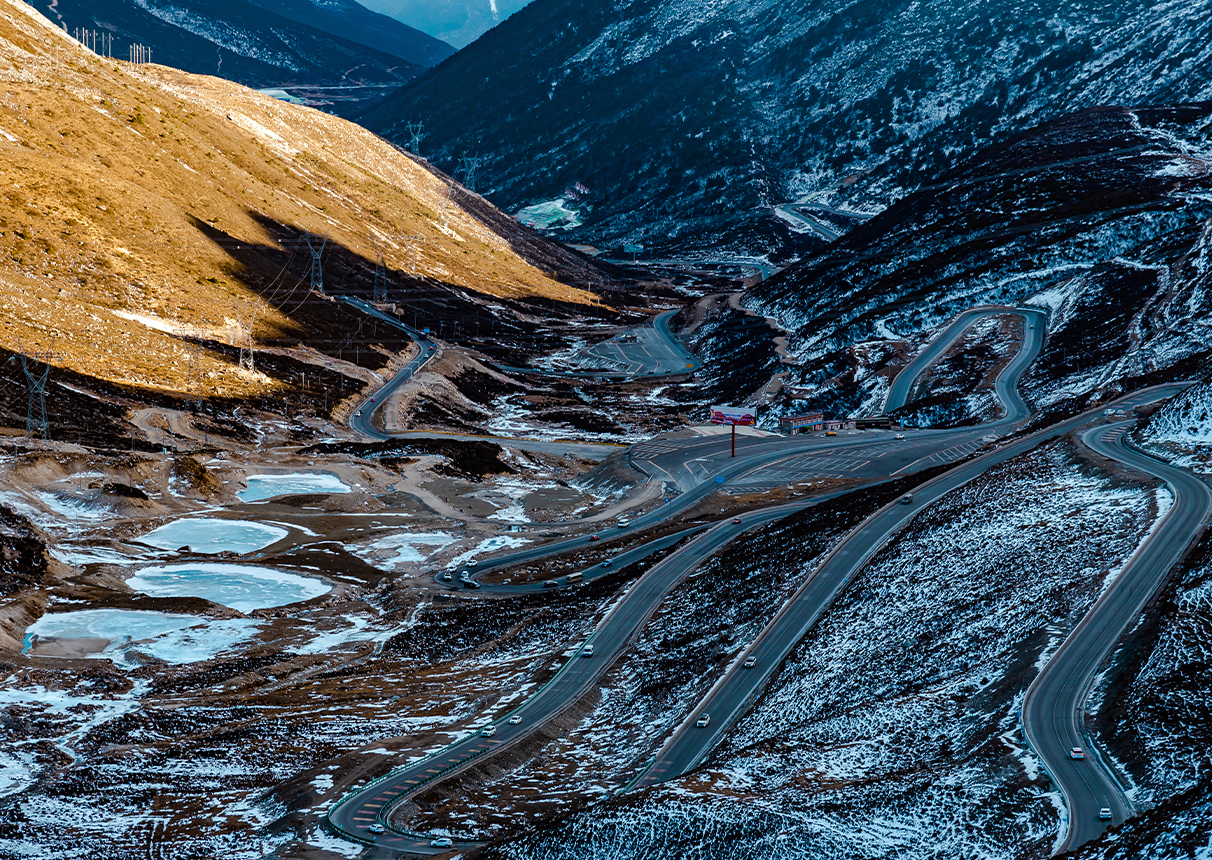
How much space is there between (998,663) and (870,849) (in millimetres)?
19360

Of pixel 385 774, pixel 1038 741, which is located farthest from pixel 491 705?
pixel 1038 741

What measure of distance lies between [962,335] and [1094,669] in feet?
363

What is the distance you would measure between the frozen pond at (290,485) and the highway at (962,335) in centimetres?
7210

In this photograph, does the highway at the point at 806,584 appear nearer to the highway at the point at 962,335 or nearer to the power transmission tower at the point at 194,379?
the highway at the point at 962,335

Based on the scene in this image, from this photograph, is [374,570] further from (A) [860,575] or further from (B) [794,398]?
(B) [794,398]

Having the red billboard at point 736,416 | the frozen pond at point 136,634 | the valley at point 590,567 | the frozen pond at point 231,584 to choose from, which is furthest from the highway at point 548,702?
the red billboard at point 736,416

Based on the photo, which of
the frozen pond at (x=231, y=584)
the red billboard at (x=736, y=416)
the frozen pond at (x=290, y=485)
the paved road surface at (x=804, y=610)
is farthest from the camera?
the red billboard at (x=736, y=416)

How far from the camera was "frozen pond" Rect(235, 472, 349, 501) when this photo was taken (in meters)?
109

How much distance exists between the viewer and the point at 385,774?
186 feet

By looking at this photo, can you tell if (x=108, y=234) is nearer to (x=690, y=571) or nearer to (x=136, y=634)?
(x=136, y=634)

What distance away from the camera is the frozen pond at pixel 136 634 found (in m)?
71.7

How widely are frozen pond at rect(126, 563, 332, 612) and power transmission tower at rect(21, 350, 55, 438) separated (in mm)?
25497

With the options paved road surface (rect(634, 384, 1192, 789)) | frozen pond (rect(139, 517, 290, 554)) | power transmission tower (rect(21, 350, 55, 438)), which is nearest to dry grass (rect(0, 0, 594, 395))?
power transmission tower (rect(21, 350, 55, 438))

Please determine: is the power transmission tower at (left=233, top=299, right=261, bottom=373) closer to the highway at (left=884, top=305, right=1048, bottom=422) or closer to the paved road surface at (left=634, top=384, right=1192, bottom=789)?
the highway at (left=884, top=305, right=1048, bottom=422)
